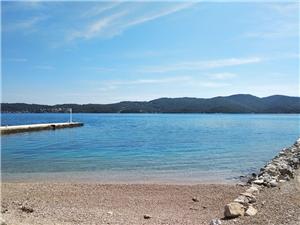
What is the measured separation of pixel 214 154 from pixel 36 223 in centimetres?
1969

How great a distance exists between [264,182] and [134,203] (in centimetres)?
409

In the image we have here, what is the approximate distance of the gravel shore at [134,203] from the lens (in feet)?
30.3

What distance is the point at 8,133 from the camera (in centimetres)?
5269

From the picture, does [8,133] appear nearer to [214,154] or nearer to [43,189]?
[214,154]

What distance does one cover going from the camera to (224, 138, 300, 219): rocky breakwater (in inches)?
357

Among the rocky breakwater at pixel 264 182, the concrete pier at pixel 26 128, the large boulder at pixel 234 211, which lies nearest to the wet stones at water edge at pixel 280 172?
the rocky breakwater at pixel 264 182

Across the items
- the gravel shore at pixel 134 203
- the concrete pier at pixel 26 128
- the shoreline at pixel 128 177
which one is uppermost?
the concrete pier at pixel 26 128

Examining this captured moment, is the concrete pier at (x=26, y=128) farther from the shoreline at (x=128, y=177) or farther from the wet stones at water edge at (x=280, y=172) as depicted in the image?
the wet stones at water edge at (x=280, y=172)

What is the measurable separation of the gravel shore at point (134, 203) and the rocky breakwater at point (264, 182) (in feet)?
0.68

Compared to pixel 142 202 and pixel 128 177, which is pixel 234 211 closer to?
pixel 142 202

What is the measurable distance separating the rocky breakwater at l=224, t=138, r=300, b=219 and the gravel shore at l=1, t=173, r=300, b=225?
0.21 metres

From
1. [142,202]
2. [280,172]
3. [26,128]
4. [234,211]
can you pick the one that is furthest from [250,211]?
[26,128]

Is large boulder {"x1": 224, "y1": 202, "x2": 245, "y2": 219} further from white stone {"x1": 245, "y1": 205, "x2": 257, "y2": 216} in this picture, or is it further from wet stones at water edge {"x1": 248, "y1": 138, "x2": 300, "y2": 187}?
wet stones at water edge {"x1": 248, "y1": 138, "x2": 300, "y2": 187}

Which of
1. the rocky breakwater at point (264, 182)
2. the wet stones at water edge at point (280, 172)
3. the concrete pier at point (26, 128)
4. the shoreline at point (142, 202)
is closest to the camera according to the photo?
the rocky breakwater at point (264, 182)
